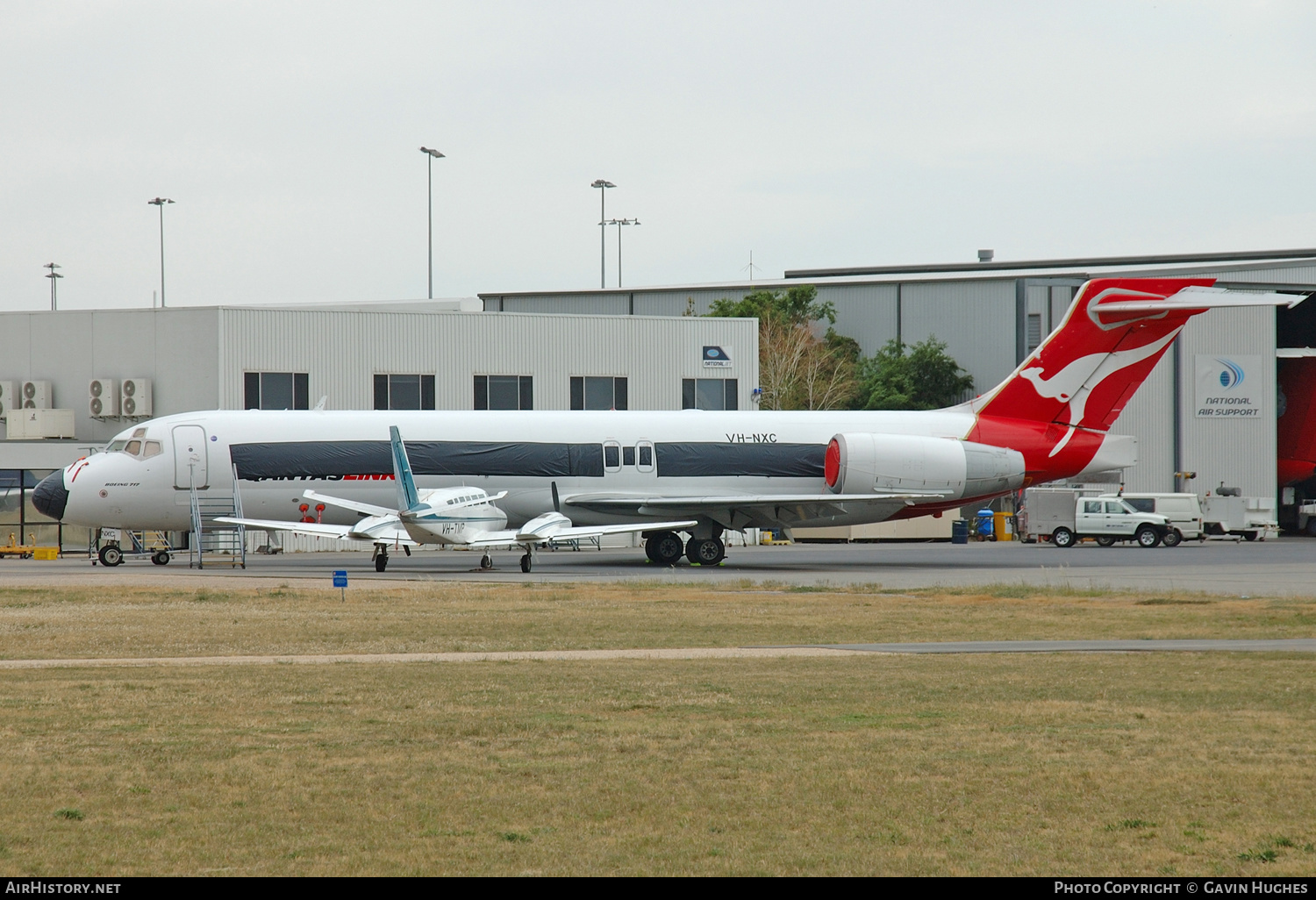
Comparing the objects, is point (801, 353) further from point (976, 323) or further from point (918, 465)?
point (918, 465)

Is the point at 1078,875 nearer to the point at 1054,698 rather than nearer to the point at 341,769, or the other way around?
the point at 341,769

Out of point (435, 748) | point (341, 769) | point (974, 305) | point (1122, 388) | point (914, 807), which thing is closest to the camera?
point (914, 807)

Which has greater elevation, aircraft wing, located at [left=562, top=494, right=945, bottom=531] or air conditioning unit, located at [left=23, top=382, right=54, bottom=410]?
air conditioning unit, located at [left=23, top=382, right=54, bottom=410]

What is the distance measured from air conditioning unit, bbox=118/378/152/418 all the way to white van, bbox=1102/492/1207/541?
34058mm

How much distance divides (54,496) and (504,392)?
18303mm

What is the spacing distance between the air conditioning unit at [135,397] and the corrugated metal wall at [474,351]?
286 centimetres

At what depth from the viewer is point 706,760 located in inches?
394

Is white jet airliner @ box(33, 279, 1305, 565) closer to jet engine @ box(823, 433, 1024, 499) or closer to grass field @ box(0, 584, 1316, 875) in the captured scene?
jet engine @ box(823, 433, 1024, 499)

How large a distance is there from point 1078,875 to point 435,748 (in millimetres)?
5078

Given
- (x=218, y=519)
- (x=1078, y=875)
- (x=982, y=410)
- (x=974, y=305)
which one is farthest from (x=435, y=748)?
(x=974, y=305)

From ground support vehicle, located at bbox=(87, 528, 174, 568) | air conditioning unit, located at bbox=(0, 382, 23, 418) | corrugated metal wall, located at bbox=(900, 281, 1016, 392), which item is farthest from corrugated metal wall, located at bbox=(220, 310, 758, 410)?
corrugated metal wall, located at bbox=(900, 281, 1016, 392)

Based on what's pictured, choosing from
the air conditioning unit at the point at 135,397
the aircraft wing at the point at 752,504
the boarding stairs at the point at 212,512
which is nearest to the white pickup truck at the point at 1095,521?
the aircraft wing at the point at 752,504

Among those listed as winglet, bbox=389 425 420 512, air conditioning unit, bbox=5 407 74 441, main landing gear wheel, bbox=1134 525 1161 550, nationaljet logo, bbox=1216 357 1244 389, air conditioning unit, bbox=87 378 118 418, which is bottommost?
main landing gear wheel, bbox=1134 525 1161 550

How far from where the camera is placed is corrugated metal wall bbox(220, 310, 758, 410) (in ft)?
151
